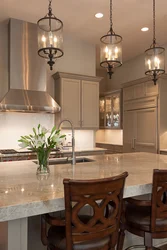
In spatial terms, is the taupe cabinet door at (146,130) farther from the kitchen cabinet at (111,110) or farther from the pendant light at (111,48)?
the pendant light at (111,48)

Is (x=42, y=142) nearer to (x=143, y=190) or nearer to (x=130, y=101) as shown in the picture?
(x=143, y=190)

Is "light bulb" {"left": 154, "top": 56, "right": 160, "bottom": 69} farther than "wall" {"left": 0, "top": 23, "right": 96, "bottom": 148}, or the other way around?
"wall" {"left": 0, "top": 23, "right": 96, "bottom": 148}

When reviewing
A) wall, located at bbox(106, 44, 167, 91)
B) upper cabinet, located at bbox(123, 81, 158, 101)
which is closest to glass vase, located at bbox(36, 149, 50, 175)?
upper cabinet, located at bbox(123, 81, 158, 101)

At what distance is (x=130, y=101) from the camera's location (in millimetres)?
5684

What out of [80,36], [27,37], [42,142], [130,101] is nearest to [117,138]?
[130,101]

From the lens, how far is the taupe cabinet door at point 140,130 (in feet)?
16.3

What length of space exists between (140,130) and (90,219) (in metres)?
4.26

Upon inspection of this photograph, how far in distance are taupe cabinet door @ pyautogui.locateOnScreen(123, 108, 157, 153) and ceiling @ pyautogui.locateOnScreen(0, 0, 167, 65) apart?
1.73m

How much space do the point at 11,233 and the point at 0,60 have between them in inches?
150

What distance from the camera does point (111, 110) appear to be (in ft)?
21.3

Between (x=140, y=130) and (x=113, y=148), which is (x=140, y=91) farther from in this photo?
(x=113, y=148)

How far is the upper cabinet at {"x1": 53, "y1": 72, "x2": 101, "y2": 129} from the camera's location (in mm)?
4750

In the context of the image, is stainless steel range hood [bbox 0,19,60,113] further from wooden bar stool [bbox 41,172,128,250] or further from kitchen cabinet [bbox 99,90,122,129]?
wooden bar stool [bbox 41,172,128,250]

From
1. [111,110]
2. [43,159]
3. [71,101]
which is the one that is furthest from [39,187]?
[111,110]
